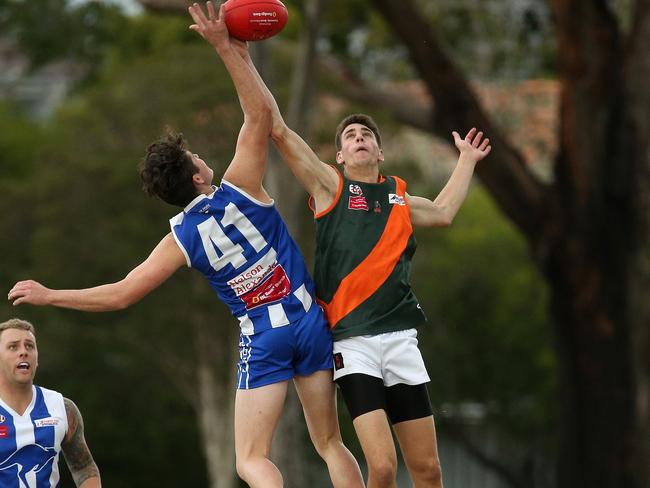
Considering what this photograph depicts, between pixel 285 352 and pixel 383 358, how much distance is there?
1.78 feet

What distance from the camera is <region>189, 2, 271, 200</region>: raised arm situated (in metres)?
6.89

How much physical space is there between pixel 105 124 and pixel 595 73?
1160 cm

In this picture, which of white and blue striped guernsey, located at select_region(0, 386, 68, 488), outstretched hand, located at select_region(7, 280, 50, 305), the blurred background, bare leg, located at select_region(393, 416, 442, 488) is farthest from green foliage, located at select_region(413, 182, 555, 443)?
outstretched hand, located at select_region(7, 280, 50, 305)

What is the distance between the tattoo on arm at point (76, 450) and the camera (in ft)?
24.2

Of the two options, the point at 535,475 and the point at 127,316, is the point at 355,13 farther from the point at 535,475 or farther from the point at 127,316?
the point at 535,475

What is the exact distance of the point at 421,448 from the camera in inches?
283

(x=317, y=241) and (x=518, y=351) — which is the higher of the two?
(x=317, y=241)

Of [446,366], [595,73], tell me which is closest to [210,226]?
[595,73]

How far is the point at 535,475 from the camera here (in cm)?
3178

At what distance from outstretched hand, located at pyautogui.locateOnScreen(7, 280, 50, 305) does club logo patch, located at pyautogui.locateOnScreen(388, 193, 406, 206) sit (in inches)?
74.0

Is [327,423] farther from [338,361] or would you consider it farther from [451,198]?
[451,198]

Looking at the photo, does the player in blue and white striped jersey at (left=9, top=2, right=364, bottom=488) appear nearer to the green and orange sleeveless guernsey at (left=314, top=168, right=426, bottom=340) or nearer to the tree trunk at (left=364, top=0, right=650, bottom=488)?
the green and orange sleeveless guernsey at (left=314, top=168, right=426, bottom=340)

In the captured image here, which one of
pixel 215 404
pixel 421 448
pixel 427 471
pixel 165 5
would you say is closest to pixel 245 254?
pixel 421 448

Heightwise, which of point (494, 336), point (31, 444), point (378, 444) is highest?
point (31, 444)
